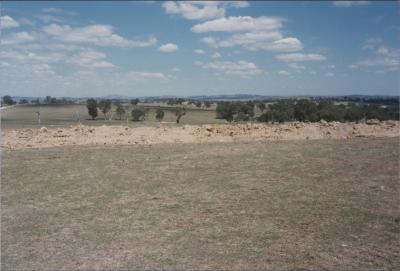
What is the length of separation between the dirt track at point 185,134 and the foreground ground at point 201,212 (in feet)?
16.1

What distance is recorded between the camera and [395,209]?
880 centimetres

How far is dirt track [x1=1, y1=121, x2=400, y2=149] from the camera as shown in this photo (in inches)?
813

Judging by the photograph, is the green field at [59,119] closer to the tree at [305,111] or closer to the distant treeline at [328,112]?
the distant treeline at [328,112]

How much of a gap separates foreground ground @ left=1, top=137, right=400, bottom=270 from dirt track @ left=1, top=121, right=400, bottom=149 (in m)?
4.92

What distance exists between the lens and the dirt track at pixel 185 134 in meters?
20.7

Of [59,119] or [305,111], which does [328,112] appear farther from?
[59,119]

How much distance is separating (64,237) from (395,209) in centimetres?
647

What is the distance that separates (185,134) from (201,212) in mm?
14059

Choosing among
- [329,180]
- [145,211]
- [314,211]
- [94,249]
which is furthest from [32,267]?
[329,180]

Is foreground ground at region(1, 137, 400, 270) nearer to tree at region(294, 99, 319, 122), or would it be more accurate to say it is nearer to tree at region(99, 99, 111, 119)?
tree at region(294, 99, 319, 122)

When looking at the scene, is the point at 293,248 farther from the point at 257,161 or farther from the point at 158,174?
the point at 257,161

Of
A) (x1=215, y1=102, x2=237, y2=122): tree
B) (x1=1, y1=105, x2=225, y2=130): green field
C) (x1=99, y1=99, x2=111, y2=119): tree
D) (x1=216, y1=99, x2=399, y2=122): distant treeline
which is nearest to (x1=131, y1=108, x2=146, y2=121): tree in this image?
(x1=1, y1=105, x2=225, y2=130): green field

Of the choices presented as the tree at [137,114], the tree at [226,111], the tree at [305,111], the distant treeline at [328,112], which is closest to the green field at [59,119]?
the tree at [137,114]

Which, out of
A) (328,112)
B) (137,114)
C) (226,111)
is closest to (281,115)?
(328,112)
